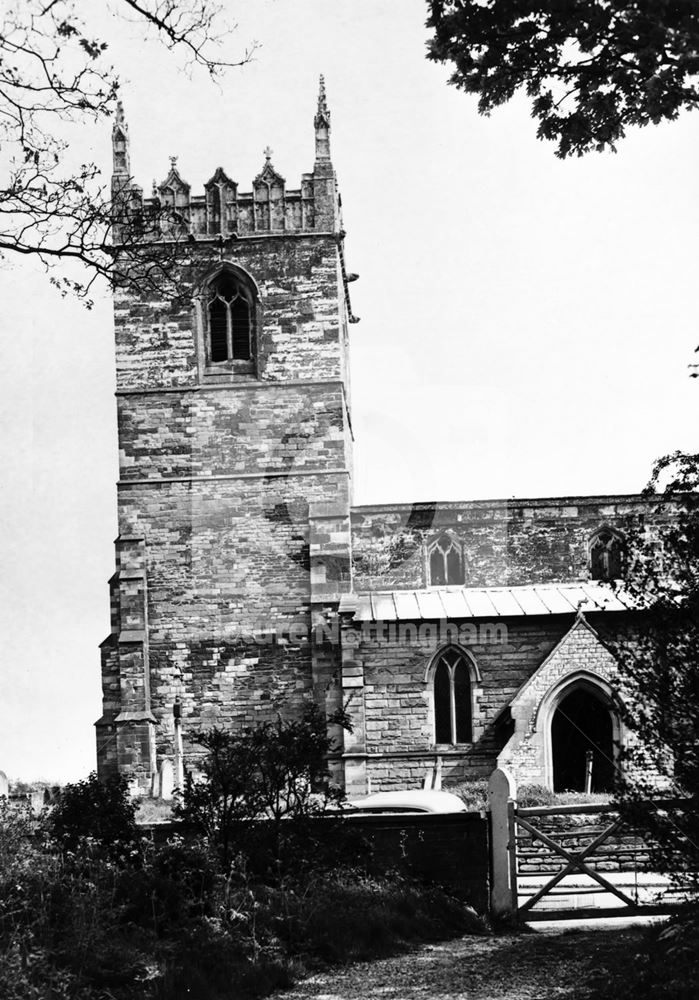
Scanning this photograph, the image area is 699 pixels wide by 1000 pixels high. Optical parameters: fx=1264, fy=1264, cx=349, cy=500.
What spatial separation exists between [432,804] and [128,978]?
7.63m

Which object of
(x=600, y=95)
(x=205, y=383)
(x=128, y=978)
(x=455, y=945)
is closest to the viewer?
(x=600, y=95)

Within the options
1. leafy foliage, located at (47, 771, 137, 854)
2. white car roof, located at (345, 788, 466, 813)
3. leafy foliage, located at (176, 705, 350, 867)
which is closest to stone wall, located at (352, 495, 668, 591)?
white car roof, located at (345, 788, 466, 813)

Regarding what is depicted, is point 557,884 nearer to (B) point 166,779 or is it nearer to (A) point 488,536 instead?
(B) point 166,779

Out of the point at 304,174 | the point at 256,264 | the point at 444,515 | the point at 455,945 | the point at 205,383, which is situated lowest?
the point at 455,945

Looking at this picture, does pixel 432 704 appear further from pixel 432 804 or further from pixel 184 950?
pixel 184 950

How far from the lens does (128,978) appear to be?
32.7 ft

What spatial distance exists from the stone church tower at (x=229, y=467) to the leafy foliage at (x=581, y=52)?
20.8 metres

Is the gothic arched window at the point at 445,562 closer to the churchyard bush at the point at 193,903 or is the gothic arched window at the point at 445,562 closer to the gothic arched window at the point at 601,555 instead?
Result: the gothic arched window at the point at 601,555

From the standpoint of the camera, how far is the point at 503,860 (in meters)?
13.8

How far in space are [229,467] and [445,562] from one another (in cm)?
586

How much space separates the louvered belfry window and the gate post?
61.3 ft

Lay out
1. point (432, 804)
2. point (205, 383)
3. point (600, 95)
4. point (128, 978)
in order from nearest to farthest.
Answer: point (600, 95)
point (128, 978)
point (432, 804)
point (205, 383)

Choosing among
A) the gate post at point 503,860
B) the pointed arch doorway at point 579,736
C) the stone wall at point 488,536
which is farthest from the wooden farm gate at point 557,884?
the stone wall at point 488,536

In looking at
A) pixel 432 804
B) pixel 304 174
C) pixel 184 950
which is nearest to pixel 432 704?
pixel 432 804
